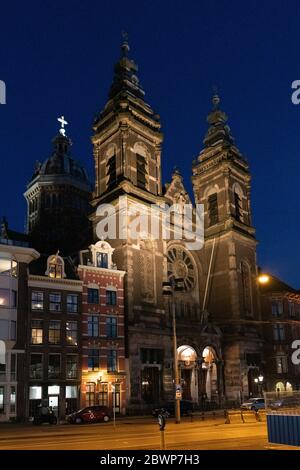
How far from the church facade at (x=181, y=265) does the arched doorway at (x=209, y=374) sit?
108 millimetres

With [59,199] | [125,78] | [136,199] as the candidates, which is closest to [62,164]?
[59,199]

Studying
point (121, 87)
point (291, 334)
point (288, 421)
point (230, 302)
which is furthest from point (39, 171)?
point (288, 421)

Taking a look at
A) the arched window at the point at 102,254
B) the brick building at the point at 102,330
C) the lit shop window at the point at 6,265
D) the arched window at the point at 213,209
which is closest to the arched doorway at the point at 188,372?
the brick building at the point at 102,330

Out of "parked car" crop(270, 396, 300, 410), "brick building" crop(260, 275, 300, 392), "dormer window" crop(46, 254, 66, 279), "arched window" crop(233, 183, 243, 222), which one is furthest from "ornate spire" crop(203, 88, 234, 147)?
"parked car" crop(270, 396, 300, 410)

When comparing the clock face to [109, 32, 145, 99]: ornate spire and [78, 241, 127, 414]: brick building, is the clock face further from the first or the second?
[109, 32, 145, 99]: ornate spire

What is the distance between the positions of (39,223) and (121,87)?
2733cm

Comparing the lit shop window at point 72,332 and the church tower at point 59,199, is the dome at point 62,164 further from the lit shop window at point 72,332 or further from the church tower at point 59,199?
the lit shop window at point 72,332

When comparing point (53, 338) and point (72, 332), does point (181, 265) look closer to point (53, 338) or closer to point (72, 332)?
point (72, 332)

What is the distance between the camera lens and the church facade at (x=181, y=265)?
49.5 m

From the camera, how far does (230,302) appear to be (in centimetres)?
5934

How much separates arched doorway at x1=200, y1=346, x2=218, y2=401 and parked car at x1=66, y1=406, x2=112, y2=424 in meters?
19.2

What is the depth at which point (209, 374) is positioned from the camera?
2218 inches

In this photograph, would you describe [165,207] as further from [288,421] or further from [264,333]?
[288,421]
